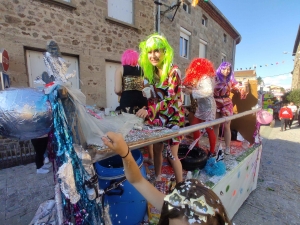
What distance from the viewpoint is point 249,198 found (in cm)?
284

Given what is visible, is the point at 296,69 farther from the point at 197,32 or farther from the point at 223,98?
the point at 223,98

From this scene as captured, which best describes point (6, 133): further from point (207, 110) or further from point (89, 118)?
point (207, 110)

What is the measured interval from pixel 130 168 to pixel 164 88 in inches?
39.1

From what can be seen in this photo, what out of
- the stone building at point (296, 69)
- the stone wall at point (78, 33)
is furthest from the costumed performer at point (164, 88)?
the stone building at point (296, 69)

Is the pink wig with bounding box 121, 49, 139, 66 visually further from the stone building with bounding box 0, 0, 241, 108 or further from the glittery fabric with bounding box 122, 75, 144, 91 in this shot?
the stone building with bounding box 0, 0, 241, 108

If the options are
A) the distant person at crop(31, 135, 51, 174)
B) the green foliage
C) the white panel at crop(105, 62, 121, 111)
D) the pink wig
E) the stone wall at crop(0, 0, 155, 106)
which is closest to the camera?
the pink wig

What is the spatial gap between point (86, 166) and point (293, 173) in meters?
4.72

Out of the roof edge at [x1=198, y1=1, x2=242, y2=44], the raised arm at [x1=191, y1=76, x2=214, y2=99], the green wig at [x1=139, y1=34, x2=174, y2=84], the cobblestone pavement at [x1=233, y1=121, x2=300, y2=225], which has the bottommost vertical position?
the cobblestone pavement at [x1=233, y1=121, x2=300, y2=225]

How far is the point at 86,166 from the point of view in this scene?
2.55 ft

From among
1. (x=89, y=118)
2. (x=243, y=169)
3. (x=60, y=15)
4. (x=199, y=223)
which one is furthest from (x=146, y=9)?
(x=199, y=223)

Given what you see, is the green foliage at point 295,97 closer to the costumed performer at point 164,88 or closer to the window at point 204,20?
the window at point 204,20

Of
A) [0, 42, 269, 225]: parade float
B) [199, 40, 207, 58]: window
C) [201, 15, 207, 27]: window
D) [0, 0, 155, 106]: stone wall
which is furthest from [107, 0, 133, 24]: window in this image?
[201, 15, 207, 27]: window

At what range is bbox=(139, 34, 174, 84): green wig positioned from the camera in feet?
5.27

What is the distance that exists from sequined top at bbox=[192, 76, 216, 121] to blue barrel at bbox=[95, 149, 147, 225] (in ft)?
4.51
